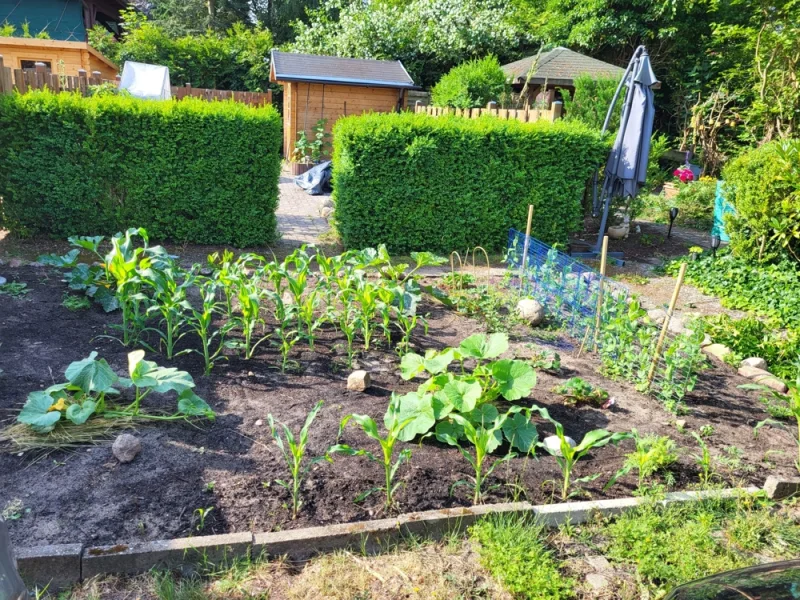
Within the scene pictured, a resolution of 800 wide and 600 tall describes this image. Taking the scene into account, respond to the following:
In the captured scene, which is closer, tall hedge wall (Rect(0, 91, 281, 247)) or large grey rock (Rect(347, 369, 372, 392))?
large grey rock (Rect(347, 369, 372, 392))

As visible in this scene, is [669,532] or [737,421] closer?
[669,532]

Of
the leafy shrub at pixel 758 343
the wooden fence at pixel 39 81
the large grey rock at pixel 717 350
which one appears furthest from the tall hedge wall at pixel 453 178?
the large grey rock at pixel 717 350

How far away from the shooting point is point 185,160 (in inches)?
309

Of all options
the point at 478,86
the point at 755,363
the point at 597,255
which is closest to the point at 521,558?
the point at 755,363

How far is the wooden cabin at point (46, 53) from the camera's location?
1467 cm

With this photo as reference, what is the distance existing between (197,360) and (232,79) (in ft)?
64.3

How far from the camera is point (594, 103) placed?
12.1 m

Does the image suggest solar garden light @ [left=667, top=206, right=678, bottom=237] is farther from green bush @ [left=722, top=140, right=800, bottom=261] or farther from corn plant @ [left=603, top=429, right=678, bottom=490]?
corn plant @ [left=603, top=429, right=678, bottom=490]

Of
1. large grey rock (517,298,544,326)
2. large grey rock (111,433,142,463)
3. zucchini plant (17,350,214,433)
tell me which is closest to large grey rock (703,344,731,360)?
large grey rock (517,298,544,326)

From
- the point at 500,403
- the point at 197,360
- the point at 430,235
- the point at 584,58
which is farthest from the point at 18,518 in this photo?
the point at 584,58

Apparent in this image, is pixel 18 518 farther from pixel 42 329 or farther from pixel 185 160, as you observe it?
pixel 185 160

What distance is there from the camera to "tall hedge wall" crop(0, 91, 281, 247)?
7.30 meters

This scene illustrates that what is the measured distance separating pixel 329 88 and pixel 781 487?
1463 cm

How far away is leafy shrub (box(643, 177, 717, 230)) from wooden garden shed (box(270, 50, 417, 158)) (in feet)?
22.5
